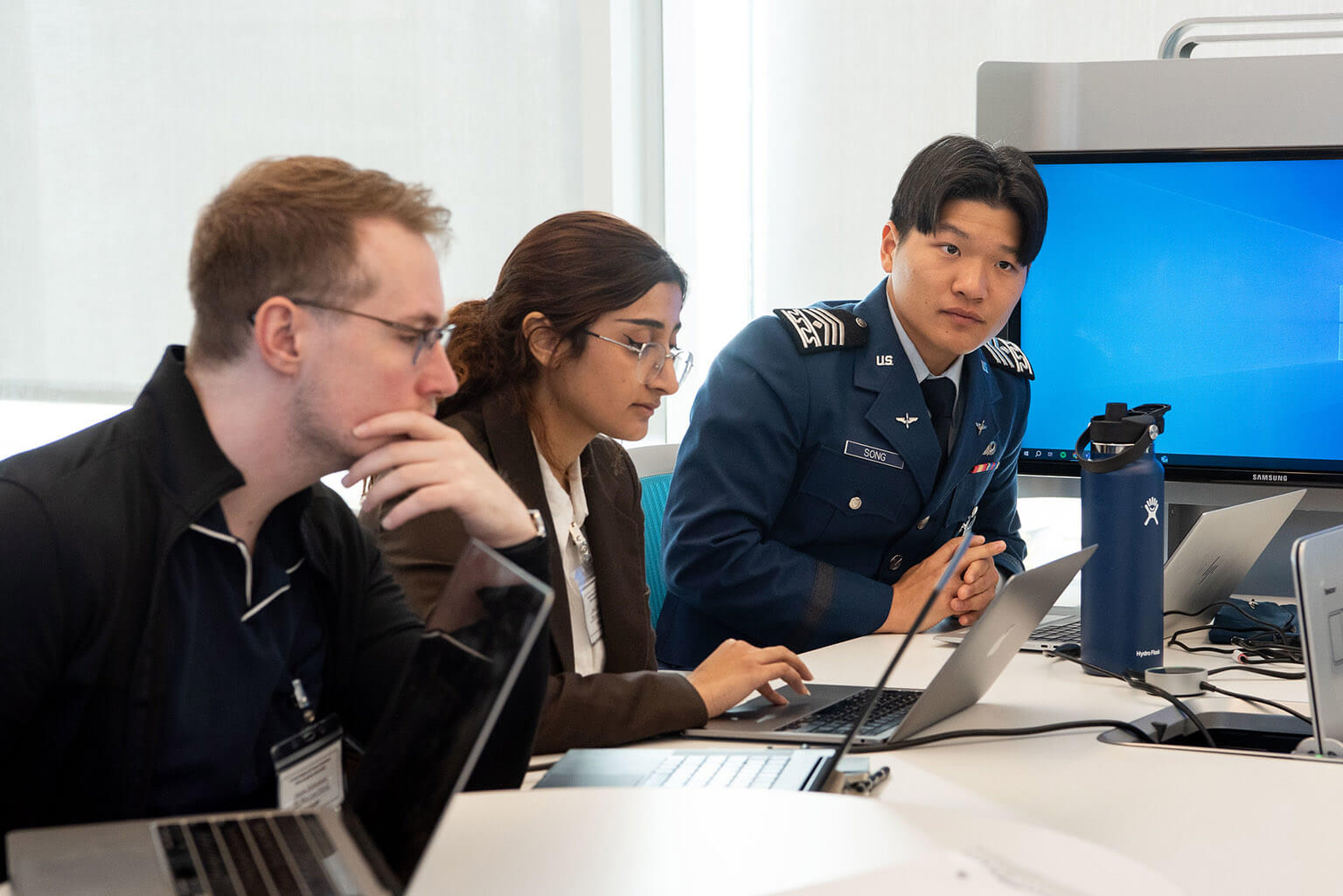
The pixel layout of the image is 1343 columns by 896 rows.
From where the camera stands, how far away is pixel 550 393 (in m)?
1.66

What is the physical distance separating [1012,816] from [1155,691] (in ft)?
1.68

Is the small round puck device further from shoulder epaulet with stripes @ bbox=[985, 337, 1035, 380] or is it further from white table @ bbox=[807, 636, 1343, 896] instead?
shoulder epaulet with stripes @ bbox=[985, 337, 1035, 380]

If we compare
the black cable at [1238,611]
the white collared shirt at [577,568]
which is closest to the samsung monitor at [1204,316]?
the black cable at [1238,611]

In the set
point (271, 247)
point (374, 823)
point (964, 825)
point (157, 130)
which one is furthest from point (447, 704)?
point (157, 130)

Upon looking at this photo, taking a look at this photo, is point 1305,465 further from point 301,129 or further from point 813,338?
point 301,129

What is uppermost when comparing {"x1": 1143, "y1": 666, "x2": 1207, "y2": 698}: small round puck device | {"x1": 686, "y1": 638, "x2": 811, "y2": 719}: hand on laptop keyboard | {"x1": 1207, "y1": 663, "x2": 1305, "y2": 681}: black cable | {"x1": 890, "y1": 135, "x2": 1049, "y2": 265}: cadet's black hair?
{"x1": 890, "y1": 135, "x2": 1049, "y2": 265}: cadet's black hair

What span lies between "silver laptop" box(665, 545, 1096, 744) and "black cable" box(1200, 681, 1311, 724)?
0.71 ft

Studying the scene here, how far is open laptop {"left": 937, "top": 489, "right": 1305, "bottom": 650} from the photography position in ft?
5.70

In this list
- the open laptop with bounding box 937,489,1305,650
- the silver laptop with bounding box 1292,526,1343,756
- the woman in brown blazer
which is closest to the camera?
the silver laptop with bounding box 1292,526,1343,756

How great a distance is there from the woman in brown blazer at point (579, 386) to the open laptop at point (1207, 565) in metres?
0.50

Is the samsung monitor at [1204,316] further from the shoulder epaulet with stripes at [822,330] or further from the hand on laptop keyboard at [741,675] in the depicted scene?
the hand on laptop keyboard at [741,675]

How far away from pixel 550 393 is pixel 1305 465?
1.37 m

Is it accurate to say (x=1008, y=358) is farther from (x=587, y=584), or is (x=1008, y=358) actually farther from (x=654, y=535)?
(x=587, y=584)

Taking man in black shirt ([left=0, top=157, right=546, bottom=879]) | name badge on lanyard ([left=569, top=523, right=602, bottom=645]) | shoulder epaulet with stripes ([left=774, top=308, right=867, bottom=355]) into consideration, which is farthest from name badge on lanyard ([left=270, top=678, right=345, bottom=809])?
shoulder epaulet with stripes ([left=774, top=308, right=867, bottom=355])
